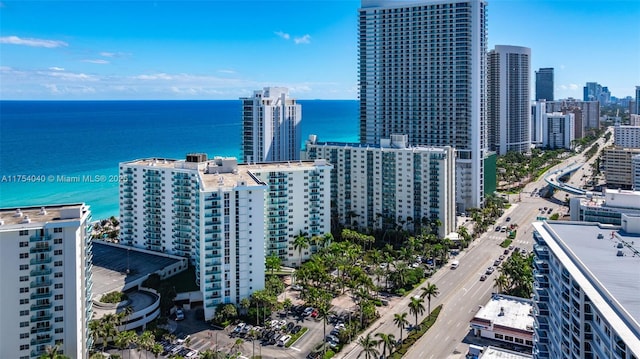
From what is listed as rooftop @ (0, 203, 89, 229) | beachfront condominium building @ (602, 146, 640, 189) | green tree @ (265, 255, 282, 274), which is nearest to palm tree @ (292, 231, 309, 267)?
green tree @ (265, 255, 282, 274)

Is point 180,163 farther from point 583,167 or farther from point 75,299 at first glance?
point 583,167

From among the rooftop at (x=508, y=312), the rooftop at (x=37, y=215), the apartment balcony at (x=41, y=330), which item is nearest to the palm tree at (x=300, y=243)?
the rooftop at (x=508, y=312)

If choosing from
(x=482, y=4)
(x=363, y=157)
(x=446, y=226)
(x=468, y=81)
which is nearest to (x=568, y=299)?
(x=446, y=226)

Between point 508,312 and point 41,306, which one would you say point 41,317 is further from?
point 508,312

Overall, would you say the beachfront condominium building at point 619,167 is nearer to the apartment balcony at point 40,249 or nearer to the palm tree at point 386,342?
the palm tree at point 386,342

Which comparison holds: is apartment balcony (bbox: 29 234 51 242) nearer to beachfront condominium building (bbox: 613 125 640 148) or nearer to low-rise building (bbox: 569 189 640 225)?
low-rise building (bbox: 569 189 640 225)
